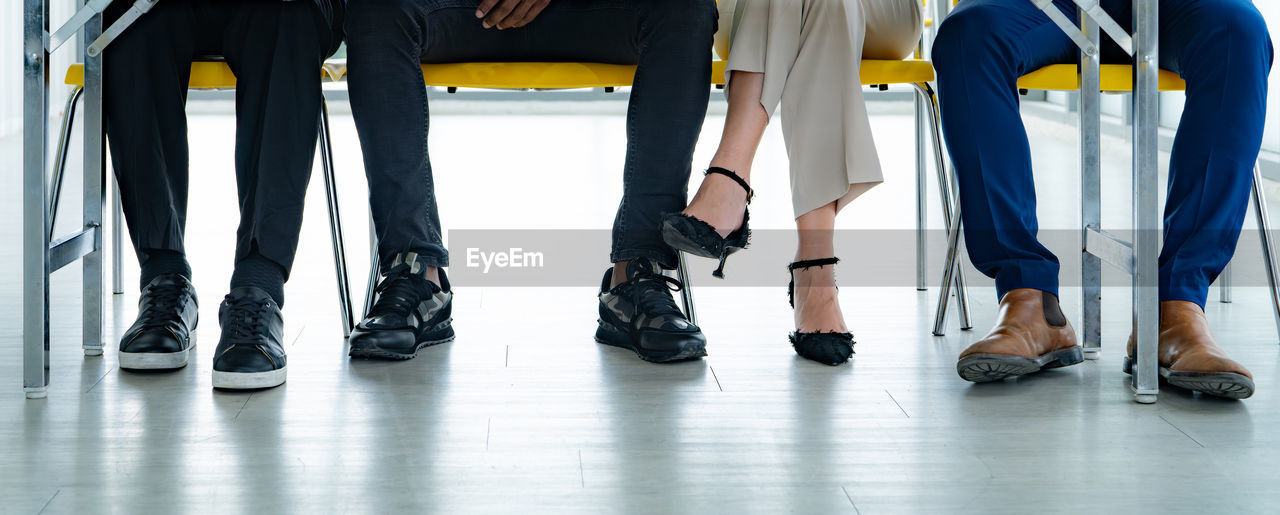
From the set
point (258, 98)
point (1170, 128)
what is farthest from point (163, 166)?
point (1170, 128)

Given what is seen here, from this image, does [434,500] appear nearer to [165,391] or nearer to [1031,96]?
[165,391]

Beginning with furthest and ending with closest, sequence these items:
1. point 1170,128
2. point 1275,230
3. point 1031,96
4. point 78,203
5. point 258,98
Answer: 1. point 1031,96
2. point 1170,128
3. point 78,203
4. point 1275,230
5. point 258,98

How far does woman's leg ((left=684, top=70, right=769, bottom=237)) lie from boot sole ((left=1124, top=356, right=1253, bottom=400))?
0.58 meters

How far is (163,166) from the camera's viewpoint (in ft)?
5.10

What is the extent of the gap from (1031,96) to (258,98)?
22.6ft

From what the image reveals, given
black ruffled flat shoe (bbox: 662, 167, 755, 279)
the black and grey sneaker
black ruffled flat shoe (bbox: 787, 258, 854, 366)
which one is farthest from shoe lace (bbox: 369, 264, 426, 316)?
black ruffled flat shoe (bbox: 787, 258, 854, 366)

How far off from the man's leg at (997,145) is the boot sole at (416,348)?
75 centimetres

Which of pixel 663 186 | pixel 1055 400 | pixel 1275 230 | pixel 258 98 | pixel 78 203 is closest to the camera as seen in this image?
pixel 1055 400

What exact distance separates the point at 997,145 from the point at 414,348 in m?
0.83

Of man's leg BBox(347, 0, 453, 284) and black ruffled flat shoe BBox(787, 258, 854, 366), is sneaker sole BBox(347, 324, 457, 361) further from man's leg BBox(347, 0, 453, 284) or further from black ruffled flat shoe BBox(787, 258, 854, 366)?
black ruffled flat shoe BBox(787, 258, 854, 366)

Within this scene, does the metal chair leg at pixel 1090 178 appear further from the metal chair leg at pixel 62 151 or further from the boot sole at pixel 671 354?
the metal chair leg at pixel 62 151

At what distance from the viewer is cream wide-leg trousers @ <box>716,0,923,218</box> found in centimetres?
159

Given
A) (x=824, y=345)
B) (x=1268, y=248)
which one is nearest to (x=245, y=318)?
(x=824, y=345)

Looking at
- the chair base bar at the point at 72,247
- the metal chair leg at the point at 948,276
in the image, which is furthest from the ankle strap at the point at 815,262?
the chair base bar at the point at 72,247
